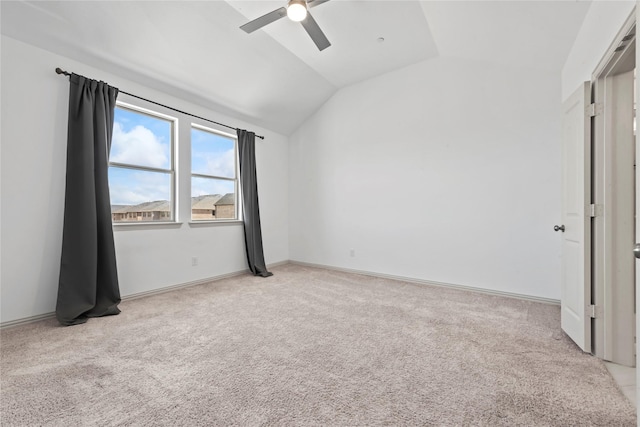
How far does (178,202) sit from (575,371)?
4.19m

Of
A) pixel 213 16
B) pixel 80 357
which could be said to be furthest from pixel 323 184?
pixel 80 357

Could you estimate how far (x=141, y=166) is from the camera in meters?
3.36

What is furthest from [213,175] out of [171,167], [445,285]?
[445,285]

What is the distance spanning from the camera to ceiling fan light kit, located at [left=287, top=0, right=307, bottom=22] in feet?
7.25

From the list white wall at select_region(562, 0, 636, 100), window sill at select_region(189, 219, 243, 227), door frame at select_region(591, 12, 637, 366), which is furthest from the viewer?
window sill at select_region(189, 219, 243, 227)

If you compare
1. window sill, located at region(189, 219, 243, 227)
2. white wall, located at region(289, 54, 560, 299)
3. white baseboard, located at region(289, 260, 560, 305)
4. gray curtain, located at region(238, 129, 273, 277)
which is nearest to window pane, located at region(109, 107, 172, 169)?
window sill, located at region(189, 219, 243, 227)

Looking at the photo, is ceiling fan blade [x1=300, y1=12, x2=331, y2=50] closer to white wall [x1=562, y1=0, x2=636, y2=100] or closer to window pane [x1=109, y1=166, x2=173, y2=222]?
white wall [x1=562, y1=0, x2=636, y2=100]

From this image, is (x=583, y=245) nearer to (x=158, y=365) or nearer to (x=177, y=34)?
(x=158, y=365)

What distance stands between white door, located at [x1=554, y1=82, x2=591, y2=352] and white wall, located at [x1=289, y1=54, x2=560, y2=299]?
0.93 meters

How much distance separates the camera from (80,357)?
191 cm

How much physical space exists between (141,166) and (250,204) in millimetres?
1572

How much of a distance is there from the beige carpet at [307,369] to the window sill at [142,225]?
0.93 metres

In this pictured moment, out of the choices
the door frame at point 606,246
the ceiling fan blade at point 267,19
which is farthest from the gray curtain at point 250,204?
the door frame at point 606,246

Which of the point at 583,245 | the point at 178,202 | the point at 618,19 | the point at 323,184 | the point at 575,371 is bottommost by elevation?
the point at 575,371
